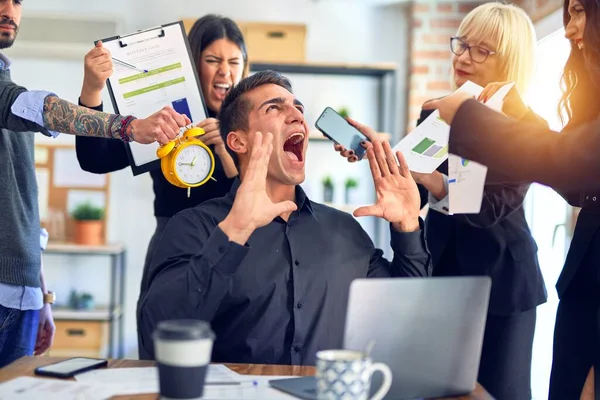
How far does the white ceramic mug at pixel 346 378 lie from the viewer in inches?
40.3

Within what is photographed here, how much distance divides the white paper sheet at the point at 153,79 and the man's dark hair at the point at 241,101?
14 centimetres

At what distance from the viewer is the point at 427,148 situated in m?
2.00

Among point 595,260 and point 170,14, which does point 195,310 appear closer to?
point 595,260

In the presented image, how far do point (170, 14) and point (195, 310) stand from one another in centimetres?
358

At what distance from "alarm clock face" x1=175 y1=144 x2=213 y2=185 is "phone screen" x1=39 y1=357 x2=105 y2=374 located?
60 centimetres

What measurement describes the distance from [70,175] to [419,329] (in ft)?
12.8

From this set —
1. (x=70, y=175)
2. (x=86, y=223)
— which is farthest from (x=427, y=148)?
(x=70, y=175)

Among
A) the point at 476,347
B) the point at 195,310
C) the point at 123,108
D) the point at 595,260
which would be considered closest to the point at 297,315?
the point at 195,310

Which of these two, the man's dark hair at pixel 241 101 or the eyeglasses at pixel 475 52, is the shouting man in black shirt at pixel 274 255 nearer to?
the man's dark hair at pixel 241 101

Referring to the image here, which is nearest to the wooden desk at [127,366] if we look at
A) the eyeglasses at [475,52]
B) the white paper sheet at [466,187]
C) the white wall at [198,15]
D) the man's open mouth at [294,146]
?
the white paper sheet at [466,187]

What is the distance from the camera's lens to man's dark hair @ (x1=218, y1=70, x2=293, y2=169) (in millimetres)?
1988

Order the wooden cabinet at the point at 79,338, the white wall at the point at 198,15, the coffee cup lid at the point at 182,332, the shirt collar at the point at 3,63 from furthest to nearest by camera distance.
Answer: the white wall at the point at 198,15
the wooden cabinet at the point at 79,338
the shirt collar at the point at 3,63
the coffee cup lid at the point at 182,332

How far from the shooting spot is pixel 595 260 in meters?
1.51

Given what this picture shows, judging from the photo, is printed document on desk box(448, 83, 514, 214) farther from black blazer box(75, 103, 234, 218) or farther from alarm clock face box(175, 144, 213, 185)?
black blazer box(75, 103, 234, 218)
